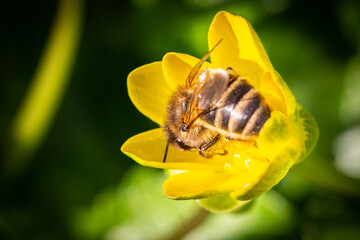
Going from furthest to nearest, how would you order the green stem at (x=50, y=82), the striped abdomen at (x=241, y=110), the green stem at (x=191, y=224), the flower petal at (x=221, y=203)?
the green stem at (x=50, y=82), the green stem at (x=191, y=224), the flower petal at (x=221, y=203), the striped abdomen at (x=241, y=110)

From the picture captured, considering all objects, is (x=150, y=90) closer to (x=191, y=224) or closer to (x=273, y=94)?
(x=273, y=94)

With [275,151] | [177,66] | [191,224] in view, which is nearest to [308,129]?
[275,151]

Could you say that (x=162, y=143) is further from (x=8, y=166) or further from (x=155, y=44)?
(x=8, y=166)

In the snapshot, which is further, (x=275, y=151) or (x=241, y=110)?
(x=275, y=151)

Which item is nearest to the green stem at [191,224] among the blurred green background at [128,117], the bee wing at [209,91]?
the blurred green background at [128,117]

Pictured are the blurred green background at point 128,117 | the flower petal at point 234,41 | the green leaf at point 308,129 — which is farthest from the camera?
the blurred green background at point 128,117

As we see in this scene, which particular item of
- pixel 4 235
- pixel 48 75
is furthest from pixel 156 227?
pixel 48 75

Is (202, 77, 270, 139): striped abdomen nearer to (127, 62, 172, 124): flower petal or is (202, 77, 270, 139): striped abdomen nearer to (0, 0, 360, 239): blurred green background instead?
(127, 62, 172, 124): flower petal

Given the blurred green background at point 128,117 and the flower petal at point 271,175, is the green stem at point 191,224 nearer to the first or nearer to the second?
the blurred green background at point 128,117
